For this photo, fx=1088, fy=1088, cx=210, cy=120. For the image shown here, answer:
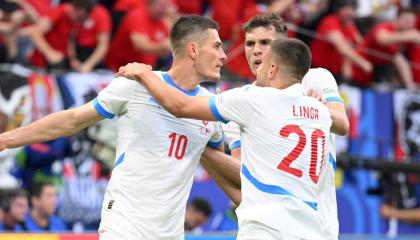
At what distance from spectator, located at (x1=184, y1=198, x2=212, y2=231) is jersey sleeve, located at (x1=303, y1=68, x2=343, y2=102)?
5376mm

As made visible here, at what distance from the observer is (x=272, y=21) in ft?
27.2

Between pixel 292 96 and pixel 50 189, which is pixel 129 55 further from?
pixel 292 96

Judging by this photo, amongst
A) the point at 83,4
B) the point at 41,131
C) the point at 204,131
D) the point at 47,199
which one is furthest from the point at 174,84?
the point at 83,4

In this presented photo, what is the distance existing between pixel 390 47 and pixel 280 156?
9.48m

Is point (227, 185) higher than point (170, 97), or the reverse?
point (170, 97)

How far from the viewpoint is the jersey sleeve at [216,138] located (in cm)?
776

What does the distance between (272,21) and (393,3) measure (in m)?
8.53

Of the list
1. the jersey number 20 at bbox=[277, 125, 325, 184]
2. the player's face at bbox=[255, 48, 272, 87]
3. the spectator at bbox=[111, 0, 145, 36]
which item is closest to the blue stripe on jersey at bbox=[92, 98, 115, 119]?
the player's face at bbox=[255, 48, 272, 87]

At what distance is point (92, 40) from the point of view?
13797 mm

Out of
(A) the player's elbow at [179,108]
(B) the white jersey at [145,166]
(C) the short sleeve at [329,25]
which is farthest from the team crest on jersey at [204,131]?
(C) the short sleeve at [329,25]

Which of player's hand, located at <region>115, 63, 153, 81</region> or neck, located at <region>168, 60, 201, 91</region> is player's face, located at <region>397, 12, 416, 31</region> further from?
player's hand, located at <region>115, 63, 153, 81</region>

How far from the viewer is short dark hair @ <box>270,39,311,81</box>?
680 centimetres

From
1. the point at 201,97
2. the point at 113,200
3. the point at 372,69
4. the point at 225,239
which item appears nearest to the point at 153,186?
the point at 113,200

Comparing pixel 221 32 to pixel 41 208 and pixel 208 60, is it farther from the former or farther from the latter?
pixel 208 60
